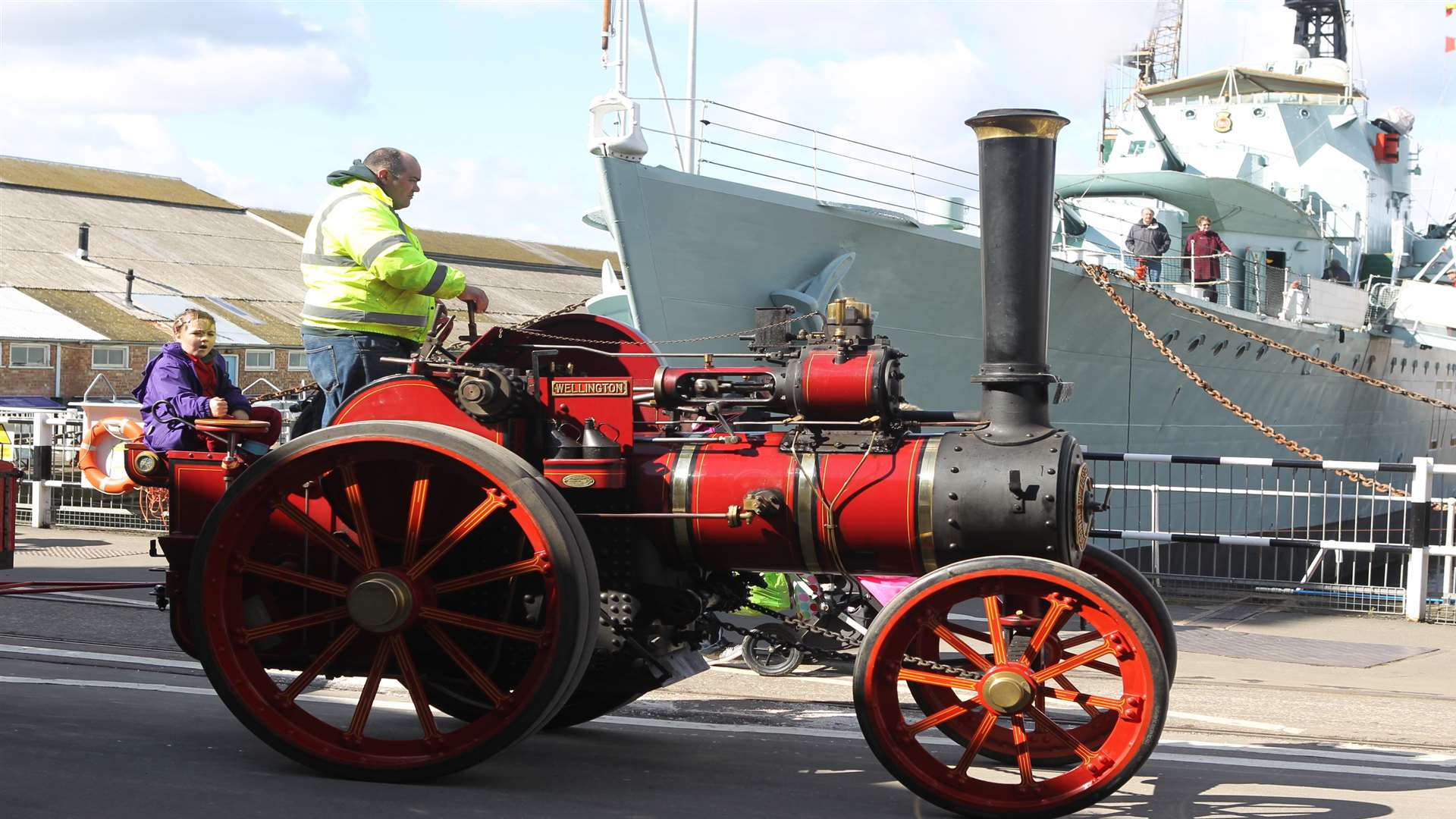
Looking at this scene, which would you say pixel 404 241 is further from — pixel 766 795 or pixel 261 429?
pixel 766 795

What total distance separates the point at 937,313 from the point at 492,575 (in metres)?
11.6

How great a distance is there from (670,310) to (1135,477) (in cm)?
722

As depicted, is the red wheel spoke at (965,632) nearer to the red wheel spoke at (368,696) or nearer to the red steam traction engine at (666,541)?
the red steam traction engine at (666,541)

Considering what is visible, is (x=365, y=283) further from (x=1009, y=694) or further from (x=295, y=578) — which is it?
(x=1009, y=694)

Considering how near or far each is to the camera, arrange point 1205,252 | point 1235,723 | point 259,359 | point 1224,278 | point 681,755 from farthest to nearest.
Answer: point 259,359
point 1224,278
point 1205,252
point 1235,723
point 681,755

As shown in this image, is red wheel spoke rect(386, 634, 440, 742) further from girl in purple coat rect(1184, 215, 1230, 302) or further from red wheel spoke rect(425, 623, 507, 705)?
girl in purple coat rect(1184, 215, 1230, 302)

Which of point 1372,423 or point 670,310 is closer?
point 670,310

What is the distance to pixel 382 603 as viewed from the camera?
443 centimetres

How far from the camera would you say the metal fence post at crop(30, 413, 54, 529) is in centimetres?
1340

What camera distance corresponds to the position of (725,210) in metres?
14.0

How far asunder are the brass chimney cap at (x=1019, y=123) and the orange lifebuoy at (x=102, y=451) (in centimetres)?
1001

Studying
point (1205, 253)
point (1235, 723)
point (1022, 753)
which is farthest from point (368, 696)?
point (1205, 253)

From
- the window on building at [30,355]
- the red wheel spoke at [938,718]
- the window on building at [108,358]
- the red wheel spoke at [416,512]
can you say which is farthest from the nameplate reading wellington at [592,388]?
the window on building at [108,358]

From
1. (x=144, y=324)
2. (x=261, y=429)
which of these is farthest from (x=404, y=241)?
(x=144, y=324)
